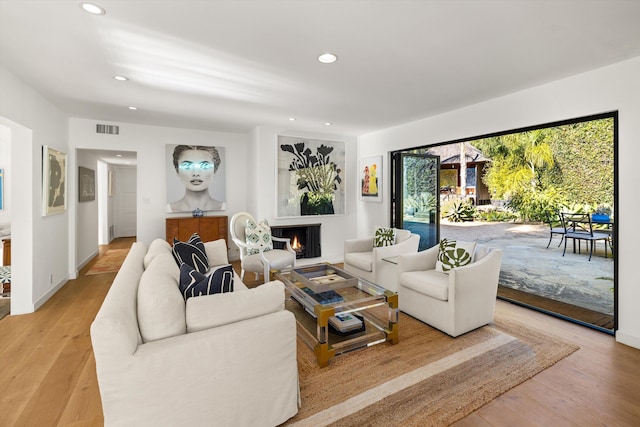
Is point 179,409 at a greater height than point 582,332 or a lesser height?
greater

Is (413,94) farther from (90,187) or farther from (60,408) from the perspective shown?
(90,187)

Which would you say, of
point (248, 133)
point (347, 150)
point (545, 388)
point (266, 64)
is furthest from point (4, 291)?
point (545, 388)

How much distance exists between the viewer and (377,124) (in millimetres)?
5090

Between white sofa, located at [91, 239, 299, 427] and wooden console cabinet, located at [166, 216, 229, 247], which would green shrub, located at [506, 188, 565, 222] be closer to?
white sofa, located at [91, 239, 299, 427]

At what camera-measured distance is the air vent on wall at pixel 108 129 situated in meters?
4.80

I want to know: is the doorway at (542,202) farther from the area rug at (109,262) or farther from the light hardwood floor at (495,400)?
the area rug at (109,262)

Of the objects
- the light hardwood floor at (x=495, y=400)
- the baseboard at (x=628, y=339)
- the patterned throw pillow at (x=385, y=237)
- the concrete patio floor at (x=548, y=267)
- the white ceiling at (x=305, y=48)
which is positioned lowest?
the light hardwood floor at (x=495, y=400)

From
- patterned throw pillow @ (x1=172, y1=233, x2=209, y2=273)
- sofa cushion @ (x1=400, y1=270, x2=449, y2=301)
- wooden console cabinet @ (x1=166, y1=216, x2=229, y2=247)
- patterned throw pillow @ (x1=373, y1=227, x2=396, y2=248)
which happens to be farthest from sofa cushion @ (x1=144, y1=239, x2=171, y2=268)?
patterned throw pillow @ (x1=373, y1=227, x2=396, y2=248)

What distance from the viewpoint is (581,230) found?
381 centimetres

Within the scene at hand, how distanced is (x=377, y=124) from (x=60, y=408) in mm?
4958

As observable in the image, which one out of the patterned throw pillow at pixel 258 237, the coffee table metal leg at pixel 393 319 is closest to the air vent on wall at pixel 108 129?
the patterned throw pillow at pixel 258 237

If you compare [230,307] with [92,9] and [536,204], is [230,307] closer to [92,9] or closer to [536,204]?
[92,9]

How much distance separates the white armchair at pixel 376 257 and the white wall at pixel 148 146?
9.14 feet

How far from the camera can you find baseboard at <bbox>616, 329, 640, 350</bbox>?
2.63 meters
